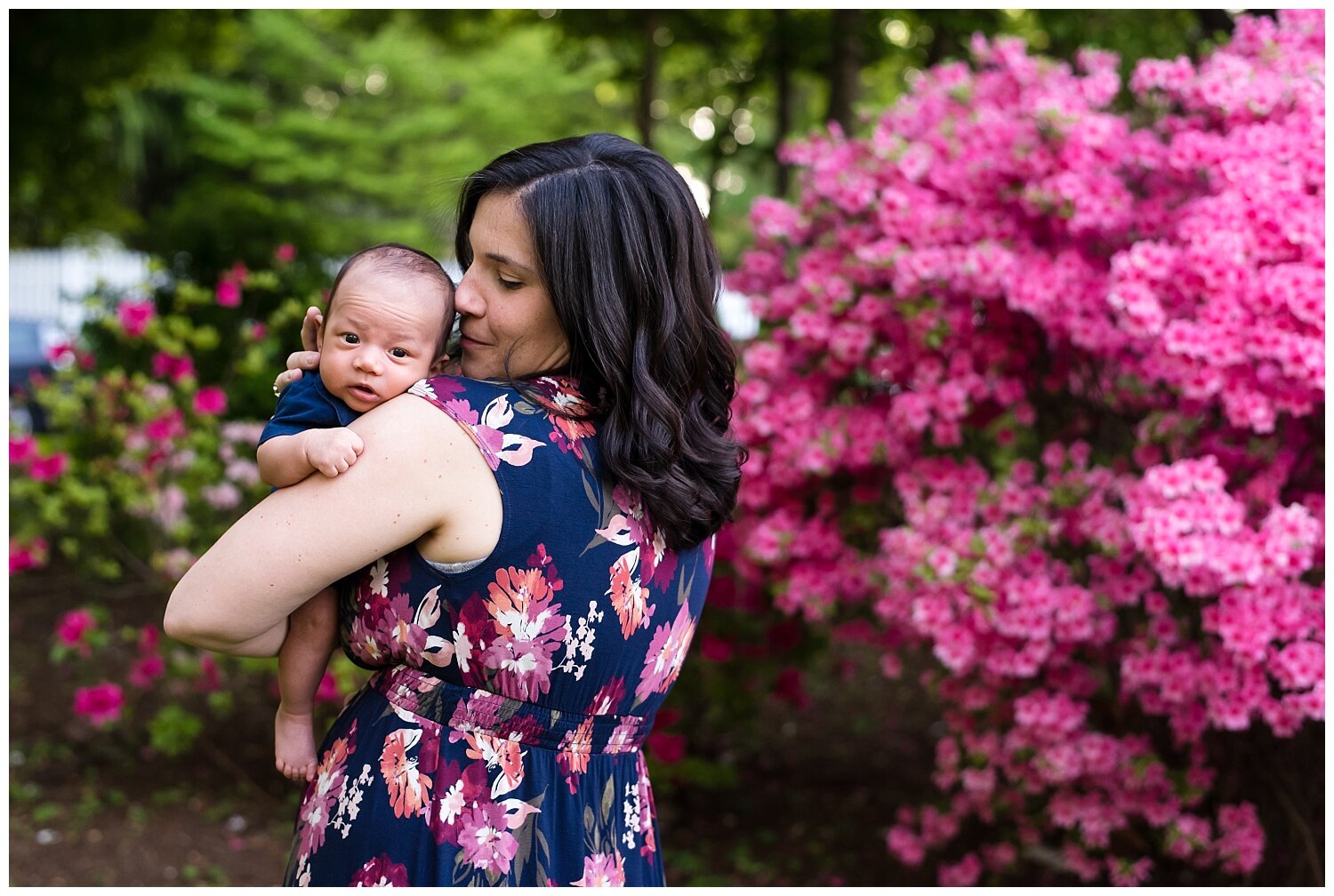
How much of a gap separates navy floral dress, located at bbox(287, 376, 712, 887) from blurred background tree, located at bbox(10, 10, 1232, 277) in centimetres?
62

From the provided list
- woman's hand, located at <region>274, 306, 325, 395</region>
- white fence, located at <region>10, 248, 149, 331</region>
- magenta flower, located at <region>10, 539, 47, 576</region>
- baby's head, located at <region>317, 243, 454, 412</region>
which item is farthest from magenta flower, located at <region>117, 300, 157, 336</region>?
white fence, located at <region>10, 248, 149, 331</region>

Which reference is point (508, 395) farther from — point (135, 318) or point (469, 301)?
point (135, 318)

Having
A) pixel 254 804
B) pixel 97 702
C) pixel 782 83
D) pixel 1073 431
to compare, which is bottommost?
pixel 254 804

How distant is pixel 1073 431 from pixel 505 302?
2.35 metres

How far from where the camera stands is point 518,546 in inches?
56.6

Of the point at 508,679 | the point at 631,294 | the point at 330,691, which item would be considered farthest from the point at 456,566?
the point at 330,691

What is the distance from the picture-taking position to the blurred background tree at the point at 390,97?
700cm

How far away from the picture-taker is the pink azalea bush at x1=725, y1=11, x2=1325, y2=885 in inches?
112

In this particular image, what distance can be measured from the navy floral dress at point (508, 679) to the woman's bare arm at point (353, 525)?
28 millimetres

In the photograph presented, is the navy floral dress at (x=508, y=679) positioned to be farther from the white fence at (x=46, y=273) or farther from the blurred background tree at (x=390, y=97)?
the white fence at (x=46, y=273)

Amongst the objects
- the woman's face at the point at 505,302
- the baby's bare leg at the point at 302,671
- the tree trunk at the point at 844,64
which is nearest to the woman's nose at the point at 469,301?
the woman's face at the point at 505,302

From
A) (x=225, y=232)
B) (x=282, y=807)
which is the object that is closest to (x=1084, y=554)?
(x=282, y=807)

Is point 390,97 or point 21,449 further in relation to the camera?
point 390,97

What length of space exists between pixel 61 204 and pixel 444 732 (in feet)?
42.9
